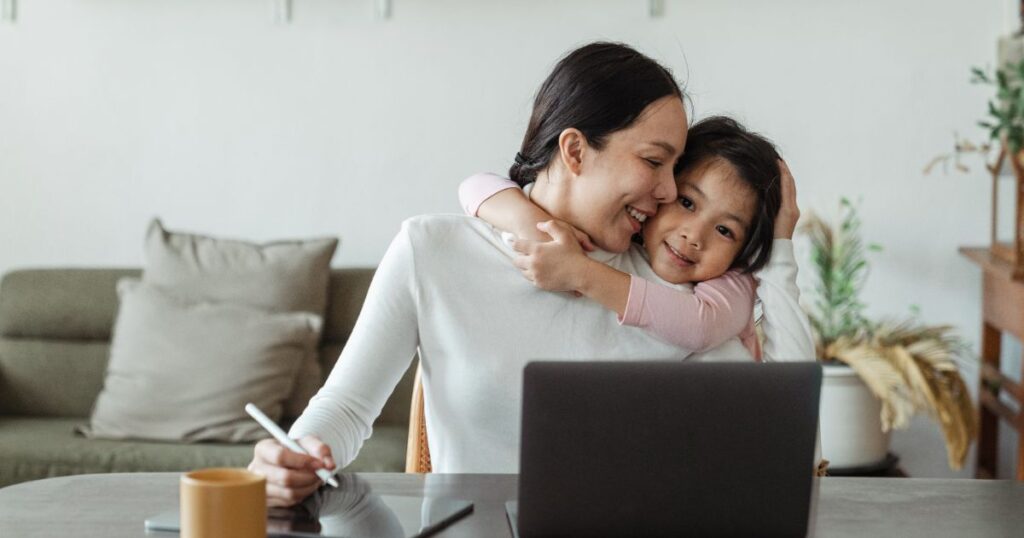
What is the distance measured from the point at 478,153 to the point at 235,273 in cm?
76

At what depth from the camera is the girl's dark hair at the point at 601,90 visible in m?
1.58

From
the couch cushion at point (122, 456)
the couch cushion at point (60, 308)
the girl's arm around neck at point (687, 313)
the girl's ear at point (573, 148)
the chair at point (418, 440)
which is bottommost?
the couch cushion at point (122, 456)

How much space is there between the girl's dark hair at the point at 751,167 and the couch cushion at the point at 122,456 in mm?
1326

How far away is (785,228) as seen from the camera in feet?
5.31

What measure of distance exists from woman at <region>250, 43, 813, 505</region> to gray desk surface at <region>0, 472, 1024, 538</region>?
21 cm

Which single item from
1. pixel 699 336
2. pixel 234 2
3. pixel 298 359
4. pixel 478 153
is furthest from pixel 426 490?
pixel 234 2

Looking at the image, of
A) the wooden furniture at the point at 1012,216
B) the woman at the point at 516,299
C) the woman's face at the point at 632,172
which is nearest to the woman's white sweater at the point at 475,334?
the woman at the point at 516,299

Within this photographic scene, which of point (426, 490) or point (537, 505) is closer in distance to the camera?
point (537, 505)

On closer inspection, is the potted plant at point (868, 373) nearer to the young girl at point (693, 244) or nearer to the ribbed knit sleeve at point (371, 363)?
the young girl at point (693, 244)

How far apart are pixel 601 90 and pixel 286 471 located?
0.65m

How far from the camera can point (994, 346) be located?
3320 millimetres

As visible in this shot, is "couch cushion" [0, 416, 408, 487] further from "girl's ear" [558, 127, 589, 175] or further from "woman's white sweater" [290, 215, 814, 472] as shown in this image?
"girl's ear" [558, 127, 589, 175]

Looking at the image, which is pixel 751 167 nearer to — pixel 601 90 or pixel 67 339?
pixel 601 90

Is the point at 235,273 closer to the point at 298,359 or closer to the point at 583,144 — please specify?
the point at 298,359
